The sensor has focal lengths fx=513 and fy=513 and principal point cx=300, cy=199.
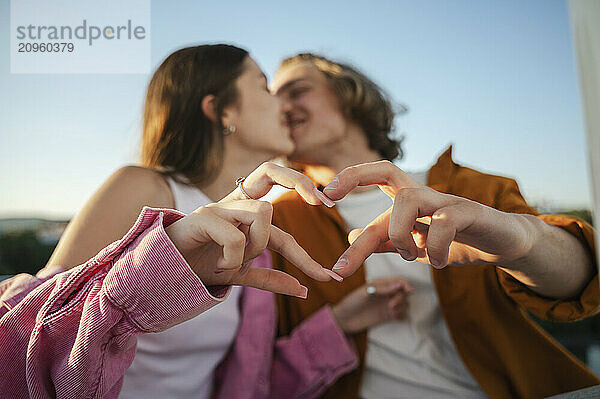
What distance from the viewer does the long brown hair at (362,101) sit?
2.71 ft

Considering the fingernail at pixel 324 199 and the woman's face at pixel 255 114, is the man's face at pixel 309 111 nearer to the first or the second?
the woman's face at pixel 255 114

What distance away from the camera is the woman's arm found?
0.49 metres

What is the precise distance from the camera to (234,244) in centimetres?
30

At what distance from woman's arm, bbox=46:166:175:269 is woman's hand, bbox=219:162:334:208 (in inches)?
8.3

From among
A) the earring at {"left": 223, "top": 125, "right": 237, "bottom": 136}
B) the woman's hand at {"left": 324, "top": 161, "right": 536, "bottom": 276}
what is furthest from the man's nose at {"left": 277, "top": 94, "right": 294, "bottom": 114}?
the woman's hand at {"left": 324, "top": 161, "right": 536, "bottom": 276}

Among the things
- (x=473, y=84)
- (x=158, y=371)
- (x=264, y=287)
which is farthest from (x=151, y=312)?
(x=473, y=84)

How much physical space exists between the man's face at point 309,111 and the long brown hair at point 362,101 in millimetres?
14

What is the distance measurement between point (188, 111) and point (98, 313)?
339mm

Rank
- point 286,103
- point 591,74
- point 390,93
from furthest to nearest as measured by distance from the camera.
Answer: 1. point 390,93
2. point 286,103
3. point 591,74

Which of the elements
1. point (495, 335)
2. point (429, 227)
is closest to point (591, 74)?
point (429, 227)

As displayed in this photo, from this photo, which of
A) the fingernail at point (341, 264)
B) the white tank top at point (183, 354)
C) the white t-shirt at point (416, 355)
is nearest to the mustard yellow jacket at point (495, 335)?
the white t-shirt at point (416, 355)

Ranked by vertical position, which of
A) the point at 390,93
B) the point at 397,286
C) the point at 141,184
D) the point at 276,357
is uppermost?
the point at 390,93

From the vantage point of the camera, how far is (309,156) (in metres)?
0.80

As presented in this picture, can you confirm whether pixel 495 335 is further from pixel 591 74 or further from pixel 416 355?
pixel 591 74
